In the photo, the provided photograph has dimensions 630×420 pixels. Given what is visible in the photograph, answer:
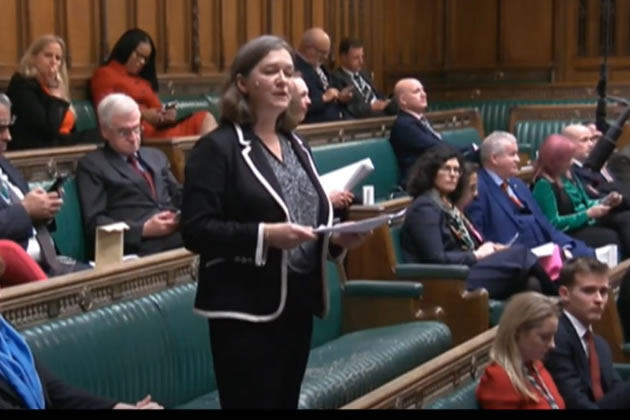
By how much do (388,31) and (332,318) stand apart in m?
7.02

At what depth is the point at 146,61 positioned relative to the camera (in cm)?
766

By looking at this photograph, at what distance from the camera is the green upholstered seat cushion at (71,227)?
5.11 metres

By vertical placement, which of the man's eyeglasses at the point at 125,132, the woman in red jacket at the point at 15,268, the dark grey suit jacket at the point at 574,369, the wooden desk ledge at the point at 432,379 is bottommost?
the dark grey suit jacket at the point at 574,369

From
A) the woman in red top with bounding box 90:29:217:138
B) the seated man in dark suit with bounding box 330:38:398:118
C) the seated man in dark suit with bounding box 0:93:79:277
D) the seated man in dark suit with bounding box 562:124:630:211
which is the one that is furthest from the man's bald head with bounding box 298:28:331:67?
the seated man in dark suit with bounding box 0:93:79:277

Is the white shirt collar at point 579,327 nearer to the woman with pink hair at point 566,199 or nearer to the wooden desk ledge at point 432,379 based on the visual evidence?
the wooden desk ledge at point 432,379

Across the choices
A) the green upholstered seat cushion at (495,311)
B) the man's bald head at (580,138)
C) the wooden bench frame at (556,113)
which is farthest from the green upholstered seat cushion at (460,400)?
the wooden bench frame at (556,113)

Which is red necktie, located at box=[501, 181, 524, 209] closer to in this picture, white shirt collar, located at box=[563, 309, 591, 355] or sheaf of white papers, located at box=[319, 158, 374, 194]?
white shirt collar, located at box=[563, 309, 591, 355]

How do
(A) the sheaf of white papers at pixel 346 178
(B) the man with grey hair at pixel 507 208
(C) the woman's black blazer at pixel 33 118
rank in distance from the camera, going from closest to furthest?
(A) the sheaf of white papers at pixel 346 178 < (C) the woman's black blazer at pixel 33 118 < (B) the man with grey hair at pixel 507 208

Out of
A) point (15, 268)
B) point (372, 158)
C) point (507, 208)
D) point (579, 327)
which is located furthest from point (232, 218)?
point (372, 158)

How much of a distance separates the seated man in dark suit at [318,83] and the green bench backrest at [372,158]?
56 cm

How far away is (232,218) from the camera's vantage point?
2805 millimetres

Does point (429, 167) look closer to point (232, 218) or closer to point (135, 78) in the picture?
point (135, 78)

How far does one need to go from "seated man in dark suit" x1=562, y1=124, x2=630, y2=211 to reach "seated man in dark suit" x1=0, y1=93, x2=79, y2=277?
418cm

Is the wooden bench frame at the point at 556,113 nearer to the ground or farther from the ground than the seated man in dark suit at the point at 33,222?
nearer to the ground
